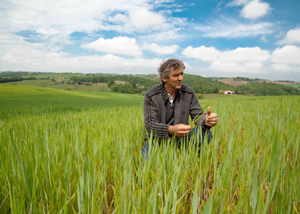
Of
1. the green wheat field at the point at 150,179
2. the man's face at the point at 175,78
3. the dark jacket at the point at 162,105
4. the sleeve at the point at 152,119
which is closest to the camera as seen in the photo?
the green wheat field at the point at 150,179

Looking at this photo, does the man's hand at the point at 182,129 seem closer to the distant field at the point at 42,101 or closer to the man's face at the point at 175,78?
the man's face at the point at 175,78

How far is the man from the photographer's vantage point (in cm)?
204

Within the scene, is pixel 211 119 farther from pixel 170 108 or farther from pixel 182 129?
pixel 170 108

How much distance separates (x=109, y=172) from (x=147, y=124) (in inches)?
33.6

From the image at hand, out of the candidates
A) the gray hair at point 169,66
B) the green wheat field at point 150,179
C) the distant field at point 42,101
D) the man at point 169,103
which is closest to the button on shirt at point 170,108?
the man at point 169,103

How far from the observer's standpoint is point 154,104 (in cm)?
223

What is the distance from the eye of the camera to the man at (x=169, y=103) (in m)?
2.04

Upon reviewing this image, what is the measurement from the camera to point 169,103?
2.35 m

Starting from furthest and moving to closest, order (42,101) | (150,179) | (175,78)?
(42,101), (175,78), (150,179)

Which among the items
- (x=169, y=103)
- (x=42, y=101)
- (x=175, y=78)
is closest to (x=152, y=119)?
(x=169, y=103)

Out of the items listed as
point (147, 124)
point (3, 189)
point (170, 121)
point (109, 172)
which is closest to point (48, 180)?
point (3, 189)

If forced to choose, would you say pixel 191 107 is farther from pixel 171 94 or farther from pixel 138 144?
pixel 138 144

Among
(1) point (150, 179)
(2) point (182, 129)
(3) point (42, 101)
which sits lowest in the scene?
(3) point (42, 101)

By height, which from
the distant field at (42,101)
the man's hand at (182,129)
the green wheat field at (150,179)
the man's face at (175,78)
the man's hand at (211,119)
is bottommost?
the distant field at (42,101)
